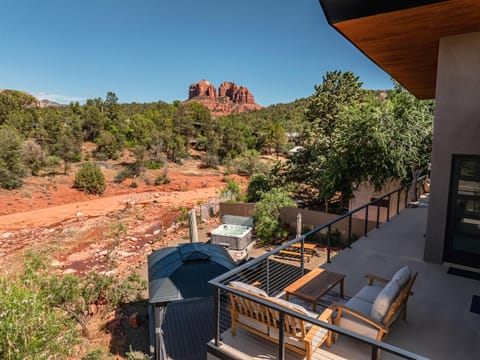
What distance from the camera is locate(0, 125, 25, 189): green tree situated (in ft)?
75.5

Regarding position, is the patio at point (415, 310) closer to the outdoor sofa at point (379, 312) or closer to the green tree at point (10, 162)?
the outdoor sofa at point (379, 312)

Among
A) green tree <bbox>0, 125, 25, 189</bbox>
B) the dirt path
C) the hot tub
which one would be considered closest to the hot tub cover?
the hot tub

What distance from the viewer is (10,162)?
23.7 meters

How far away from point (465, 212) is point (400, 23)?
3331 mm

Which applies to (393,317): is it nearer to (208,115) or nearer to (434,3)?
(434,3)

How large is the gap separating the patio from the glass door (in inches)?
18.1

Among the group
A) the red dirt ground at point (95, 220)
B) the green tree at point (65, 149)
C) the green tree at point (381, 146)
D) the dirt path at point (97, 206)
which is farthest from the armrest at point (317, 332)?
the green tree at point (65, 149)

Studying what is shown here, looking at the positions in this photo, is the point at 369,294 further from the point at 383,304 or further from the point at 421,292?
the point at 421,292

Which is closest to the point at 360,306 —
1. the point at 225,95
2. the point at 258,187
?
the point at 258,187

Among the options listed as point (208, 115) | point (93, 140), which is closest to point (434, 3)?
point (93, 140)

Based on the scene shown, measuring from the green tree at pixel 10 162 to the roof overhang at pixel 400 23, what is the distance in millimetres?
27147

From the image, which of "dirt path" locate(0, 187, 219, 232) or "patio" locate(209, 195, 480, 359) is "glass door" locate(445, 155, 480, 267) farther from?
"dirt path" locate(0, 187, 219, 232)

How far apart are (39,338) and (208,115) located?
41.1 metres

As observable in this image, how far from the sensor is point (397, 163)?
39.3ft
